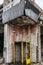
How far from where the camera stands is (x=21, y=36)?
344 inches

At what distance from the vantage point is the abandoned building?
815cm

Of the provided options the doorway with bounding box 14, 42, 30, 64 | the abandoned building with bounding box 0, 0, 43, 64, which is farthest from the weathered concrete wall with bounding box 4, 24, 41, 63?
the doorway with bounding box 14, 42, 30, 64

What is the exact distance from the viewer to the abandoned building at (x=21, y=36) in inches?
321

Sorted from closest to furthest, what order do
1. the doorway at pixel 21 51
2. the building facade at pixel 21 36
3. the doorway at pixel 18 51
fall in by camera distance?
the building facade at pixel 21 36 < the doorway at pixel 21 51 < the doorway at pixel 18 51

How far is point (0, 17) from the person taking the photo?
9055mm

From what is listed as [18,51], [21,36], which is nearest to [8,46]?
[18,51]

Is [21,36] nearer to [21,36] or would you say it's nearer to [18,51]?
[21,36]

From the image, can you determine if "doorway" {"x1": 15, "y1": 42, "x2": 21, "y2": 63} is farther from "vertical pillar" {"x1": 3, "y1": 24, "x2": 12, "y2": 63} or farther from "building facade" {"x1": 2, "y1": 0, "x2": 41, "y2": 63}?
"vertical pillar" {"x1": 3, "y1": 24, "x2": 12, "y2": 63}

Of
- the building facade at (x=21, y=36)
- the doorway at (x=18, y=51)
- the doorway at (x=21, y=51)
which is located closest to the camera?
the building facade at (x=21, y=36)

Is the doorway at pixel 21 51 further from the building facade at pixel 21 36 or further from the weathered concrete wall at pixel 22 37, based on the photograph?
the weathered concrete wall at pixel 22 37

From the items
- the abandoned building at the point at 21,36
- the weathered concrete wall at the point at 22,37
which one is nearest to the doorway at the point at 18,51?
the abandoned building at the point at 21,36

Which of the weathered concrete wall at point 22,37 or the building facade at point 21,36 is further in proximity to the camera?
the weathered concrete wall at point 22,37

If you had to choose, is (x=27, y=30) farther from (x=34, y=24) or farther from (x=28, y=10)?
(x=28, y=10)

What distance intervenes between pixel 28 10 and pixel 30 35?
155 cm
